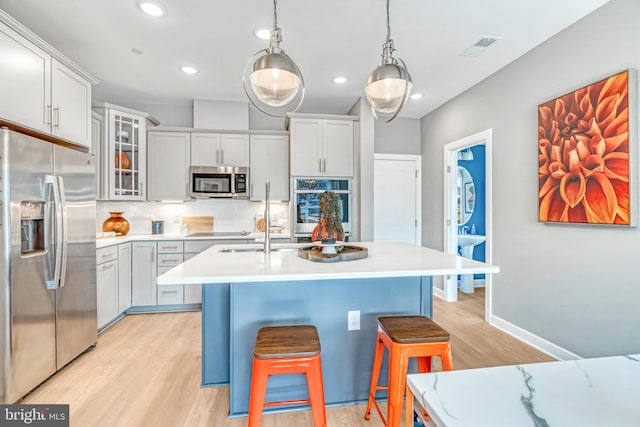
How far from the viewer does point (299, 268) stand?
1563mm

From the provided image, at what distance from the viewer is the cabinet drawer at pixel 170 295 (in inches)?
140

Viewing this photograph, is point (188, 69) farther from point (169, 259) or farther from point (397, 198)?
point (397, 198)

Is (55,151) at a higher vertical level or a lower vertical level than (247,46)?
lower

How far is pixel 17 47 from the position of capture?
1957 mm

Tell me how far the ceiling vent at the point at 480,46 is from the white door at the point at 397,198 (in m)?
1.88

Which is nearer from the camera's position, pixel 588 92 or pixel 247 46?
pixel 588 92

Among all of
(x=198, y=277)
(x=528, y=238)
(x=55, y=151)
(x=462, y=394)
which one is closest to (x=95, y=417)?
(x=198, y=277)

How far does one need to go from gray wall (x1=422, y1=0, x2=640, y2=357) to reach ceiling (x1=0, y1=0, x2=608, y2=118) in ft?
0.64

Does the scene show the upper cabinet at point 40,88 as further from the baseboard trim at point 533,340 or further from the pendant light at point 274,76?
the baseboard trim at point 533,340

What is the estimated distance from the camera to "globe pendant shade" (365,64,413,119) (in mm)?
1687

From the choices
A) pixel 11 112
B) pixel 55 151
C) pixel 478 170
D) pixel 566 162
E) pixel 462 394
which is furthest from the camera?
pixel 478 170

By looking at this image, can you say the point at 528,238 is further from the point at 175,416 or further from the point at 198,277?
the point at 175,416

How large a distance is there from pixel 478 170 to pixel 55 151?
5513 millimetres

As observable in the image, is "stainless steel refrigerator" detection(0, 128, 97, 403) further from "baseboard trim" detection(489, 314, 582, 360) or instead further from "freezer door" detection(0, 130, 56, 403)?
"baseboard trim" detection(489, 314, 582, 360)
